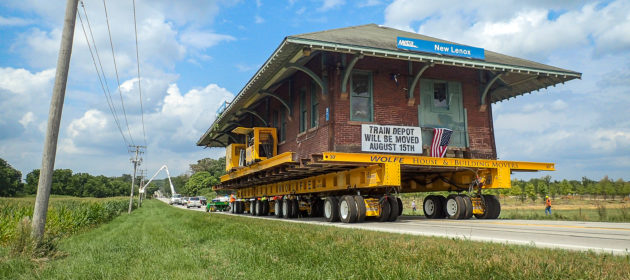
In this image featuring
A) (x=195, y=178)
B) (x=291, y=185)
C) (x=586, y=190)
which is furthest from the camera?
(x=195, y=178)

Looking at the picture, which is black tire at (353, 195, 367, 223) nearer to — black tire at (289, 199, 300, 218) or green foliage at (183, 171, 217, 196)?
black tire at (289, 199, 300, 218)

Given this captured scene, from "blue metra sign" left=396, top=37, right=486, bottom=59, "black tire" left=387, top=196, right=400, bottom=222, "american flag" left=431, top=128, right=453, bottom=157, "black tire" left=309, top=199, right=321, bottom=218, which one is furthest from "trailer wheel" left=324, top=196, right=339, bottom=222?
"blue metra sign" left=396, top=37, right=486, bottom=59

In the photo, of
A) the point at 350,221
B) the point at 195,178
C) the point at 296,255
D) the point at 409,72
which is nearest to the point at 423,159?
the point at 350,221

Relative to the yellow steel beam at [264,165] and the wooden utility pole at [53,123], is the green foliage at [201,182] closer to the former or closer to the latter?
the yellow steel beam at [264,165]

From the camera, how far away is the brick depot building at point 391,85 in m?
14.0

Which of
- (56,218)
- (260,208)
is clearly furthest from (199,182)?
(56,218)

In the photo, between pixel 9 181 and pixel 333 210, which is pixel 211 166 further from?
pixel 333 210

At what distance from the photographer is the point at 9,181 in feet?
279

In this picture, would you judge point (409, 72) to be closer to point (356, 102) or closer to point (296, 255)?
point (356, 102)

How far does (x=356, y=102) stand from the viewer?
1481cm

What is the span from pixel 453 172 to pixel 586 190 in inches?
3529

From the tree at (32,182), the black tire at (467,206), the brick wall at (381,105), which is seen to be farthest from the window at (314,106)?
the tree at (32,182)

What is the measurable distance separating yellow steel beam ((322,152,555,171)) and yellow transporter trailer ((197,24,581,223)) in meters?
0.03

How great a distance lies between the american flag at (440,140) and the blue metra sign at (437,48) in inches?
112
